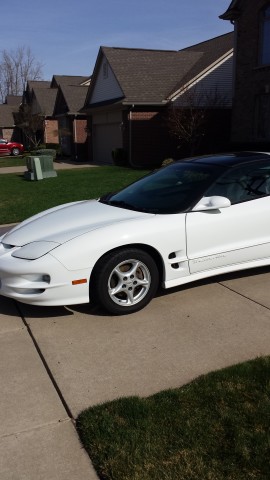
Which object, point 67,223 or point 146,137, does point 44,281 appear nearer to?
point 67,223

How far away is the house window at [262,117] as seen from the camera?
56.6 ft

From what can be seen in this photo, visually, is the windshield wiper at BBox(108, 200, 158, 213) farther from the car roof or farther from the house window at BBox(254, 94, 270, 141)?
the house window at BBox(254, 94, 270, 141)

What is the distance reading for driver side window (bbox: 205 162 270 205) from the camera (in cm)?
465

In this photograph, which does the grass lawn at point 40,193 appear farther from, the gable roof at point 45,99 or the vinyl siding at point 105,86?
the gable roof at point 45,99

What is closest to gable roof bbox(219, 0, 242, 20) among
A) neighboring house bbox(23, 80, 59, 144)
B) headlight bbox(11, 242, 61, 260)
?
headlight bbox(11, 242, 61, 260)

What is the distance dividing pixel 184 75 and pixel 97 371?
73.2ft

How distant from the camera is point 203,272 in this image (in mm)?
4480

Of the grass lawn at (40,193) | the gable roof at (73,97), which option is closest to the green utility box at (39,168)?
the grass lawn at (40,193)

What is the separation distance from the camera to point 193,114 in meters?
19.9

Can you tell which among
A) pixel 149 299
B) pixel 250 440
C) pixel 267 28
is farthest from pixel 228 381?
pixel 267 28

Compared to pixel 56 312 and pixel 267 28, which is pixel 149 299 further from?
pixel 267 28

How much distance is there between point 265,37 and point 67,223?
15624mm

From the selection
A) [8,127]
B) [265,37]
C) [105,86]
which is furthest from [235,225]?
[8,127]

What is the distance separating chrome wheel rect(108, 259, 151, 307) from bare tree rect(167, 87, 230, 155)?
16.4 m
